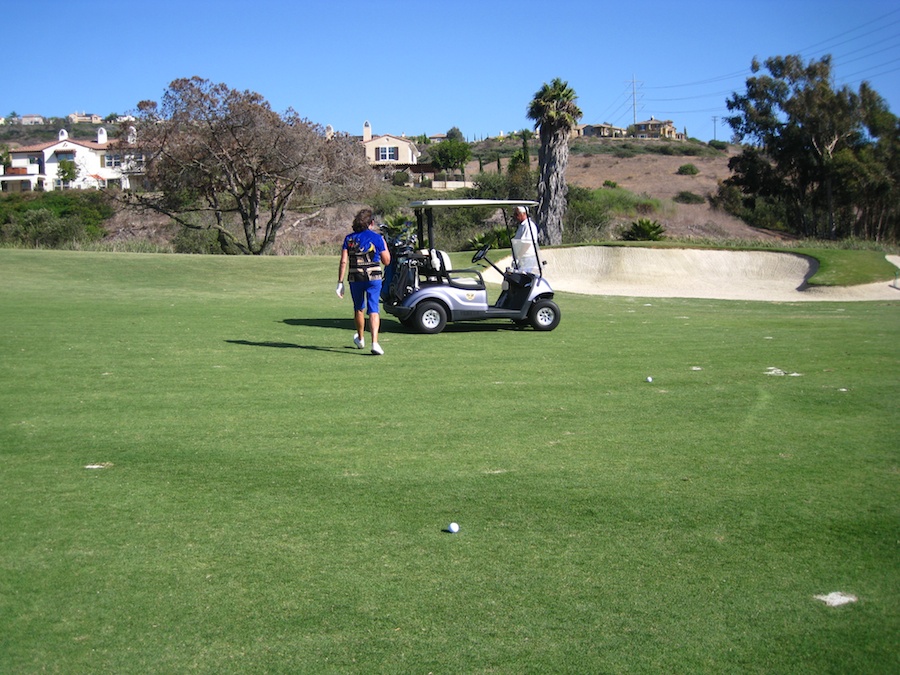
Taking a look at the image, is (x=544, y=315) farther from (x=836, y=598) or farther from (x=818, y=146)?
(x=818, y=146)

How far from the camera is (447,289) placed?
13.7 meters

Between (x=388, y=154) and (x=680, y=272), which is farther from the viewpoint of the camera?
(x=388, y=154)

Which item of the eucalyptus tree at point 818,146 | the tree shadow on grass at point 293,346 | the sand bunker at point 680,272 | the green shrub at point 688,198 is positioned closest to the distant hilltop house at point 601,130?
the green shrub at point 688,198

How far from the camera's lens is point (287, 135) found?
41.0 metres

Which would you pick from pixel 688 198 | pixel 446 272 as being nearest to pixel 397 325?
pixel 446 272

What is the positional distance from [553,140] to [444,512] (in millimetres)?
39002

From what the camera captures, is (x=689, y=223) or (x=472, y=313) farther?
(x=689, y=223)

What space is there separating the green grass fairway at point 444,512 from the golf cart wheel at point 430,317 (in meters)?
2.66

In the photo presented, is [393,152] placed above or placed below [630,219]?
above

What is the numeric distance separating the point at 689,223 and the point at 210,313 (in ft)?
170

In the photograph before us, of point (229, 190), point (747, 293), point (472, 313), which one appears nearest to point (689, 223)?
point (229, 190)

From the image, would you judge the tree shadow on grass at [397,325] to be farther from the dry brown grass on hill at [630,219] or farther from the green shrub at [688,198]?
the green shrub at [688,198]

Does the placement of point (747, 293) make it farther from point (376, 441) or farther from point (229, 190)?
point (229, 190)

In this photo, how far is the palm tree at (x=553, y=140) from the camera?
41.7 meters
